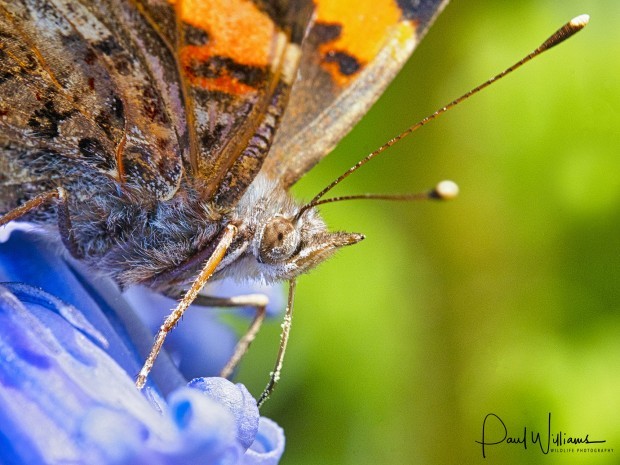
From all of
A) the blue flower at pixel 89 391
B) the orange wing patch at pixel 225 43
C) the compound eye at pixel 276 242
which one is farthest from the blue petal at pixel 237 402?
the orange wing patch at pixel 225 43

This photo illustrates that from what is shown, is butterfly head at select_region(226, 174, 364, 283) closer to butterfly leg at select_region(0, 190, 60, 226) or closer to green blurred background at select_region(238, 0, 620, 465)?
butterfly leg at select_region(0, 190, 60, 226)

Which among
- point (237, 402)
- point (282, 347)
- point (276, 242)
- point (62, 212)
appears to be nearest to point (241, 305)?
point (282, 347)

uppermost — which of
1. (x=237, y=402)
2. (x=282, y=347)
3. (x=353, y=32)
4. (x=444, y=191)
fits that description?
(x=353, y=32)

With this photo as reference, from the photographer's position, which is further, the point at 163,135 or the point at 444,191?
the point at 444,191

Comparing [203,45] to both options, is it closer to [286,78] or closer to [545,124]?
[286,78]

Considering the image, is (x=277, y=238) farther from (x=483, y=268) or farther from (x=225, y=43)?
(x=483, y=268)

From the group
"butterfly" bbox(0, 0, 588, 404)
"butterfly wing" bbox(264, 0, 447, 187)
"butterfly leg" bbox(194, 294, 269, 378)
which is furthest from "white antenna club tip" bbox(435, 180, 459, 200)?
"butterfly leg" bbox(194, 294, 269, 378)
